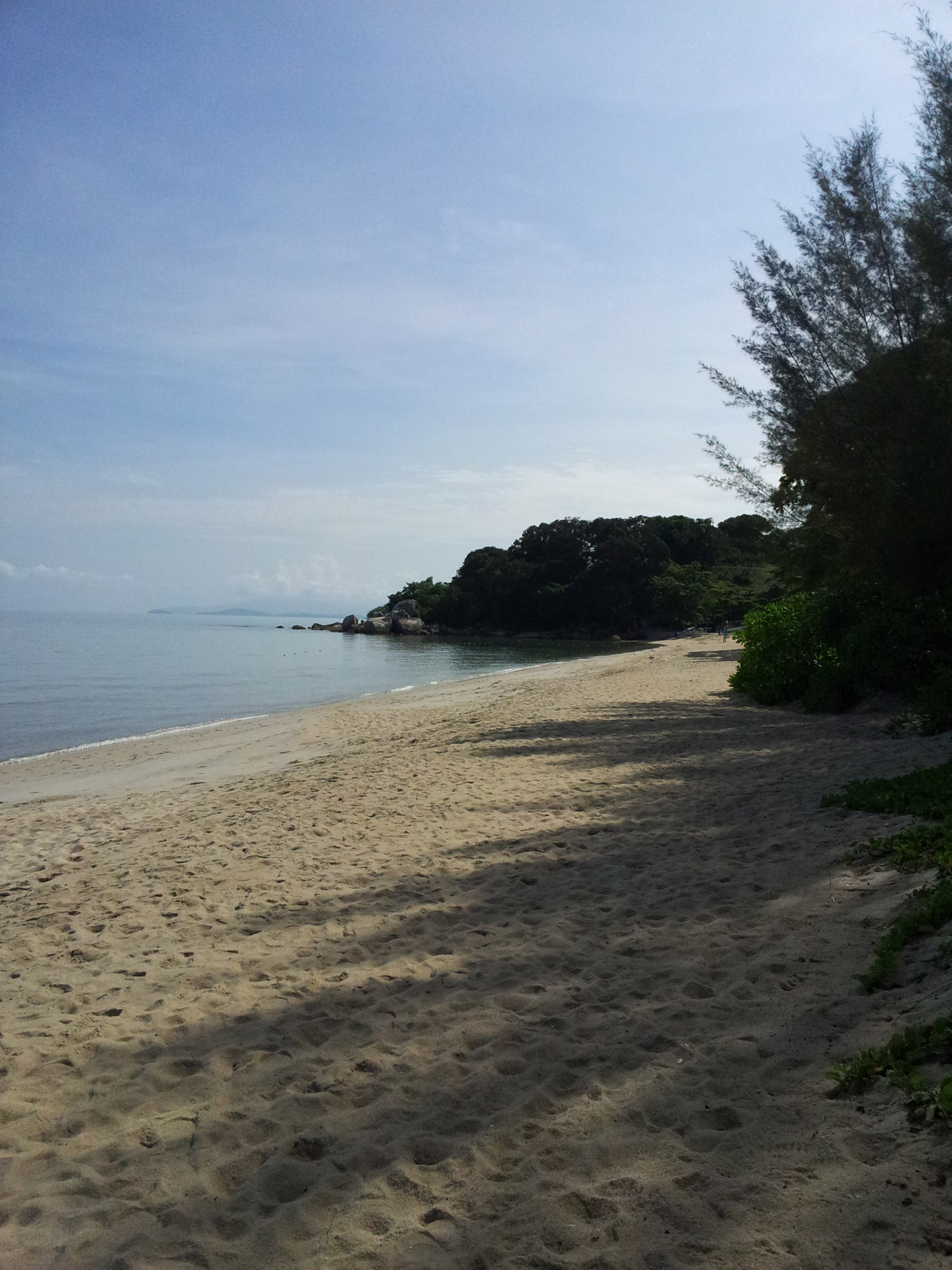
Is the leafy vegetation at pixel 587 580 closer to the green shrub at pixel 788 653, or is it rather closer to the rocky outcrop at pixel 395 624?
the rocky outcrop at pixel 395 624

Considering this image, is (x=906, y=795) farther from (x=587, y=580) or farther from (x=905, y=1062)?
(x=587, y=580)

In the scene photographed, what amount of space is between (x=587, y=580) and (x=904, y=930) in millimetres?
81647

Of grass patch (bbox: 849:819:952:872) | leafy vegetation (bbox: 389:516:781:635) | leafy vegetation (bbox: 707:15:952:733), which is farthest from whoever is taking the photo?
leafy vegetation (bbox: 389:516:781:635)

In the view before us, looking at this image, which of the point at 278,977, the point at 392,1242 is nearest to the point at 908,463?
the point at 278,977

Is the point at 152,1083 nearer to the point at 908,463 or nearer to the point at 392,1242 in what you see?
the point at 392,1242

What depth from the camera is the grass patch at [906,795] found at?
6.30m

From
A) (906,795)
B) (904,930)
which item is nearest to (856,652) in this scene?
(906,795)

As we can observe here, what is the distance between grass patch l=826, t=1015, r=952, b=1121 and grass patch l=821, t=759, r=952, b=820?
10.1 feet

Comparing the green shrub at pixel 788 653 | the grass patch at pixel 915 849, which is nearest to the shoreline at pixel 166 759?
the green shrub at pixel 788 653

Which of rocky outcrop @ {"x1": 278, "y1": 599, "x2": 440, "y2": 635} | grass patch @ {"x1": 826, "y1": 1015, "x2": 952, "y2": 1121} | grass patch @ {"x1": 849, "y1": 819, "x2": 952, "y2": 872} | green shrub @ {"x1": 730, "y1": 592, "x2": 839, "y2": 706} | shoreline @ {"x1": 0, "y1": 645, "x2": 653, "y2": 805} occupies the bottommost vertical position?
shoreline @ {"x1": 0, "y1": 645, "x2": 653, "y2": 805}

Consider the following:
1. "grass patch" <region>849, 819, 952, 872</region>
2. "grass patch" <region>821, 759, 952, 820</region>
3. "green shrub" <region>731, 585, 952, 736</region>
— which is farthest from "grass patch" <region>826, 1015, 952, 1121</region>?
"green shrub" <region>731, 585, 952, 736</region>

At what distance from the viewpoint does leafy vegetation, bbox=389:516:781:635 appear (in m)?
82.5

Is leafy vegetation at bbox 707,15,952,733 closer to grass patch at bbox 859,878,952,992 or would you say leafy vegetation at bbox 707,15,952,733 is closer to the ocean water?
grass patch at bbox 859,878,952,992

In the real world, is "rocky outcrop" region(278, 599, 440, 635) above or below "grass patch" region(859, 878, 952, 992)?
above
